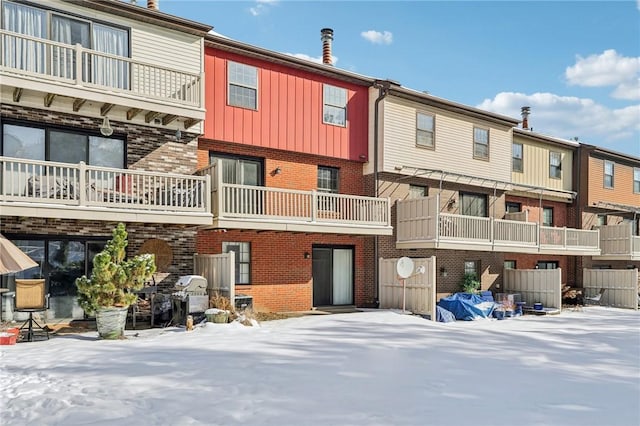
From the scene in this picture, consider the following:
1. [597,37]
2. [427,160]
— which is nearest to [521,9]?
[597,37]

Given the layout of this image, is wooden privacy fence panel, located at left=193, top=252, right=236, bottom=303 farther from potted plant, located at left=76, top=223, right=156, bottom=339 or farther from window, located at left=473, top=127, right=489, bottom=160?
window, located at left=473, top=127, right=489, bottom=160

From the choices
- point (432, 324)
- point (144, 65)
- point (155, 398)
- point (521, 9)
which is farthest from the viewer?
point (521, 9)

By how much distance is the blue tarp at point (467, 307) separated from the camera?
17.8m

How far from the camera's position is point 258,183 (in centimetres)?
1675

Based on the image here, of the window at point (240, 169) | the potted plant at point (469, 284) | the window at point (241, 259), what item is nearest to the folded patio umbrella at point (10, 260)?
the window at point (241, 259)

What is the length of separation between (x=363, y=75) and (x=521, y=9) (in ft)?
19.3

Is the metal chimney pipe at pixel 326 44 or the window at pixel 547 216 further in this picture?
the window at pixel 547 216

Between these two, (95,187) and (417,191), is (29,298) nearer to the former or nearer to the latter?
(95,187)

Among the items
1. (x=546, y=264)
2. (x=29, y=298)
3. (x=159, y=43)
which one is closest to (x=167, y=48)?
(x=159, y=43)

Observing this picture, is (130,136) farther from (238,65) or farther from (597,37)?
(597,37)

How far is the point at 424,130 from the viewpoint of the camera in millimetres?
20156

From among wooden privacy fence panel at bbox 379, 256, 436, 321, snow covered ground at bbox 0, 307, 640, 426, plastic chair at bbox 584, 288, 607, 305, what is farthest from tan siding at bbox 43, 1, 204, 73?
plastic chair at bbox 584, 288, 607, 305

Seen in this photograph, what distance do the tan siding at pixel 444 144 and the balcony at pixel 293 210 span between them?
265 centimetres

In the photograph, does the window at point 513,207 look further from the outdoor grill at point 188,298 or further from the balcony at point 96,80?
the outdoor grill at point 188,298
